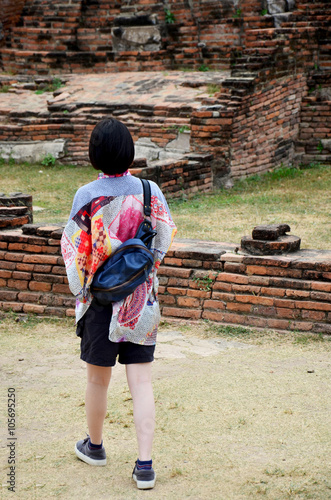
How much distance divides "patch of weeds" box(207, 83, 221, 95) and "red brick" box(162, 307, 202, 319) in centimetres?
673

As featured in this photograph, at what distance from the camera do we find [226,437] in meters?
2.94

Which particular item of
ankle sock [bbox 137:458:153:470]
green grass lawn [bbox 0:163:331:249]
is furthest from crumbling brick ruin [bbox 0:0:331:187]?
ankle sock [bbox 137:458:153:470]

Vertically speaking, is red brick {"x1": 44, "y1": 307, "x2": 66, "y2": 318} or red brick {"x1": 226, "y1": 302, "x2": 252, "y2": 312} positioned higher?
red brick {"x1": 226, "y1": 302, "x2": 252, "y2": 312}

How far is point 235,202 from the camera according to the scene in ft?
27.2

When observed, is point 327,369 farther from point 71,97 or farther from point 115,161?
point 71,97

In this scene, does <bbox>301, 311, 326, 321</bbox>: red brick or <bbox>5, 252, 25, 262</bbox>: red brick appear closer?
<bbox>301, 311, 326, 321</bbox>: red brick

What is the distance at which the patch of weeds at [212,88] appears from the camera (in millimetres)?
10663

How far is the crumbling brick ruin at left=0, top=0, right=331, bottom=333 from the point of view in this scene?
446 centimetres

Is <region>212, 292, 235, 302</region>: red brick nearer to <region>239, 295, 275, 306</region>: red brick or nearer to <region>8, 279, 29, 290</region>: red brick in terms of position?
<region>239, 295, 275, 306</region>: red brick

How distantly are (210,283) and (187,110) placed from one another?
619 centimetres

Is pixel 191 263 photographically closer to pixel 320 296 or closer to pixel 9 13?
pixel 320 296

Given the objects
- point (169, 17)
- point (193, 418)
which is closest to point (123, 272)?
point (193, 418)

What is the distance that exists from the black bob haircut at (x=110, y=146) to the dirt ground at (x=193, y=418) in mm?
1237

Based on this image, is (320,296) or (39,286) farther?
(39,286)
